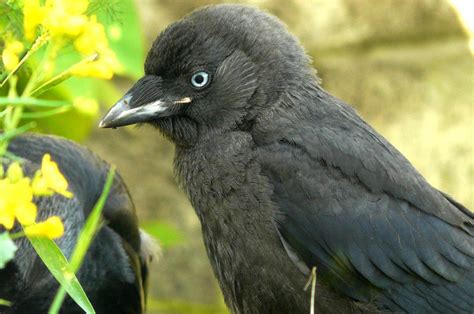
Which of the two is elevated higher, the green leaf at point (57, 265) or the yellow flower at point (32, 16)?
the yellow flower at point (32, 16)

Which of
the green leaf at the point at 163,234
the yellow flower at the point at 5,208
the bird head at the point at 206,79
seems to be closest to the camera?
the yellow flower at the point at 5,208

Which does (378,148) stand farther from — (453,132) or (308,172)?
(453,132)

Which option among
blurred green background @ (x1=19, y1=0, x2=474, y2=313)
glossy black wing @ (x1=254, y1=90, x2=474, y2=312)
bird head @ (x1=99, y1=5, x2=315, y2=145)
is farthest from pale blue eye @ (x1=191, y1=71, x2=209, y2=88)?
blurred green background @ (x1=19, y1=0, x2=474, y2=313)

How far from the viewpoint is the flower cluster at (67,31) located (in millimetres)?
1942

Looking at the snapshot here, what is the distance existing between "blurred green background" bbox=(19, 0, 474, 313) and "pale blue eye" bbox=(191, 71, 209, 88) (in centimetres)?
259

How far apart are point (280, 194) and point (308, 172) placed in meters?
0.12

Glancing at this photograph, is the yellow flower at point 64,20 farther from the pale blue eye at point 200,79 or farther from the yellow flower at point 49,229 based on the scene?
the pale blue eye at point 200,79

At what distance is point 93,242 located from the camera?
384 centimetres

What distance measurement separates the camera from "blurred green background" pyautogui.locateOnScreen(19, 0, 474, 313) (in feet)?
19.7

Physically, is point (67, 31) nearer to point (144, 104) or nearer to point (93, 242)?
point (144, 104)

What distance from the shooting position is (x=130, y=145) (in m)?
6.32

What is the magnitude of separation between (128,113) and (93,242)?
0.82m

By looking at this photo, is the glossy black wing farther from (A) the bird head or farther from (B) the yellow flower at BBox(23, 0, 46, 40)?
(B) the yellow flower at BBox(23, 0, 46, 40)

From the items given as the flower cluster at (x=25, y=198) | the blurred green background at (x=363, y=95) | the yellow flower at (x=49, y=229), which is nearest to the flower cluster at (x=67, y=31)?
the flower cluster at (x=25, y=198)
